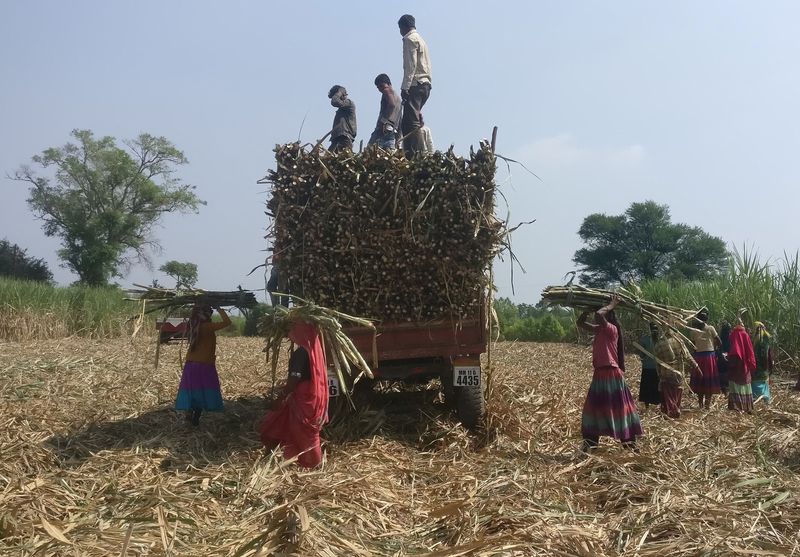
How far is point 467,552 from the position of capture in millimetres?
3939

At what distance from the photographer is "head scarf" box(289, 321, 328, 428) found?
6117 millimetres

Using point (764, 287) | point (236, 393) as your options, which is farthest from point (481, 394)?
point (764, 287)

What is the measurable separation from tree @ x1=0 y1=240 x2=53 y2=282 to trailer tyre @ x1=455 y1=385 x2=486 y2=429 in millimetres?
44797

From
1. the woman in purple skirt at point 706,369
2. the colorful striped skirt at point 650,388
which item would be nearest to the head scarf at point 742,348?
the woman in purple skirt at point 706,369

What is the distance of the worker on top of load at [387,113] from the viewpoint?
9766mm

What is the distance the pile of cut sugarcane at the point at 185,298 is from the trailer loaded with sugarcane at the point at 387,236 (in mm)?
976

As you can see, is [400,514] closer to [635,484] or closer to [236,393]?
[635,484]

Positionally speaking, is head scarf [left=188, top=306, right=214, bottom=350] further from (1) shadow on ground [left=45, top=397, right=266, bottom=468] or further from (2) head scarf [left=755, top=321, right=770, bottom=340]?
(2) head scarf [left=755, top=321, right=770, bottom=340]

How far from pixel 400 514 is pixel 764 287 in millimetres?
14845

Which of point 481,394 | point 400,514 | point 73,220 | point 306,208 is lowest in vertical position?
point 400,514

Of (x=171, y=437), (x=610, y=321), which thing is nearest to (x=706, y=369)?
(x=610, y=321)

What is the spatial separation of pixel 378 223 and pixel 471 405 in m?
2.22

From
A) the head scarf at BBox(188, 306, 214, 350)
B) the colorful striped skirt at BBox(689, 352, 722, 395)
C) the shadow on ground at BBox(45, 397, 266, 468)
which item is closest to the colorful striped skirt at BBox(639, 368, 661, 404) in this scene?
the colorful striped skirt at BBox(689, 352, 722, 395)

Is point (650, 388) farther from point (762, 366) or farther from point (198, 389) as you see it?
point (198, 389)
